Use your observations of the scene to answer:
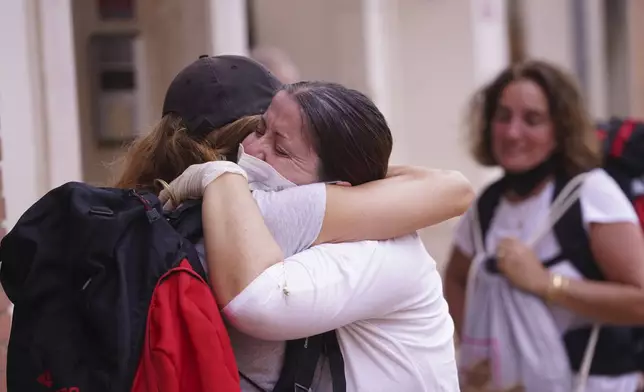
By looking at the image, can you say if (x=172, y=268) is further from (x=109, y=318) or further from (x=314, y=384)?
(x=314, y=384)

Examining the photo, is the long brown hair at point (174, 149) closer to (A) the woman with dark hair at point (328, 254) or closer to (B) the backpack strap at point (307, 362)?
(A) the woman with dark hair at point (328, 254)

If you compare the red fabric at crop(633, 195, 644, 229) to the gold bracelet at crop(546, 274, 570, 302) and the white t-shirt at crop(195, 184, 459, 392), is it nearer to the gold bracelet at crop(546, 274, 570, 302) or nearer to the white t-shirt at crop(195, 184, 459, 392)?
the gold bracelet at crop(546, 274, 570, 302)

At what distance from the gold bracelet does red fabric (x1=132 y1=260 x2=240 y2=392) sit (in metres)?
1.57

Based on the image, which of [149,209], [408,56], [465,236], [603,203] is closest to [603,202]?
[603,203]

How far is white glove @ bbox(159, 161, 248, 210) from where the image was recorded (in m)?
1.76

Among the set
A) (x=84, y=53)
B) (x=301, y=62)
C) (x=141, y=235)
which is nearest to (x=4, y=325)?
(x=141, y=235)

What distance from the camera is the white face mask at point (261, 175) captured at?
1.85 meters

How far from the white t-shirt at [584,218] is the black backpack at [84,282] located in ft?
5.36

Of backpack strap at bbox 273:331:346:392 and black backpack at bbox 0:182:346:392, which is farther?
backpack strap at bbox 273:331:346:392

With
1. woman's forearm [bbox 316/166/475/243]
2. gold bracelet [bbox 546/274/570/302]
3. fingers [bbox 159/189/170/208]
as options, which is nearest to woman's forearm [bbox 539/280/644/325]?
gold bracelet [bbox 546/274/570/302]

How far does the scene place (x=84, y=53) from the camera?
14.6 feet

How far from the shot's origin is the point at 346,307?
1710 millimetres

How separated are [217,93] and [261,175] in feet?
0.62

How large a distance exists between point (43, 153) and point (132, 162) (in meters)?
1.26
